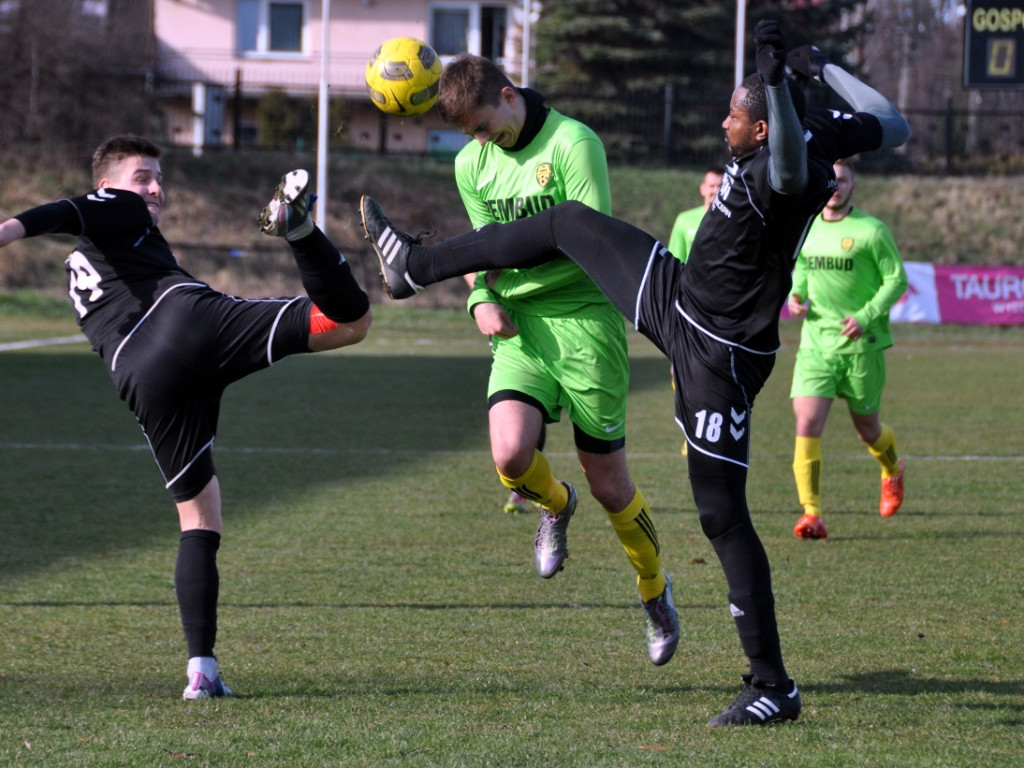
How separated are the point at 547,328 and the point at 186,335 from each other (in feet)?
5.29

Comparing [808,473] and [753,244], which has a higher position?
[753,244]

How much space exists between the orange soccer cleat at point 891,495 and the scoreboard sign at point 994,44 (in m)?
12.9

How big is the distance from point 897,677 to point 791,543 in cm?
297

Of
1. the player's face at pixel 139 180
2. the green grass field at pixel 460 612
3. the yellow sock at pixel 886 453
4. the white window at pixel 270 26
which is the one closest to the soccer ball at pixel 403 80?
the player's face at pixel 139 180

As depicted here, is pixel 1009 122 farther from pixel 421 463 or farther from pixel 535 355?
pixel 535 355

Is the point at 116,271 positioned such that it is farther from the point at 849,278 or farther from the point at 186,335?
the point at 849,278

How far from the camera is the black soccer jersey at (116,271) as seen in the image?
16.2 ft

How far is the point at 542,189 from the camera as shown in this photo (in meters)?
5.56

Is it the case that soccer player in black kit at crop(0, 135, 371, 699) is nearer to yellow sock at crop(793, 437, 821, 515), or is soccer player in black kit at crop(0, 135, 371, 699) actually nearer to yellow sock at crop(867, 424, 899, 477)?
yellow sock at crop(793, 437, 821, 515)

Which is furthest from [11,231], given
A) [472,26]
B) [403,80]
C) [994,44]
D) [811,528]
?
[472,26]

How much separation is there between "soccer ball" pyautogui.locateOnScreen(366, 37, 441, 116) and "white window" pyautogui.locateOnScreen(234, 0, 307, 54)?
38.3 m

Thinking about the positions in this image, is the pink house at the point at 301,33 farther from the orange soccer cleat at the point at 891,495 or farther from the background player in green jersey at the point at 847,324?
the orange soccer cleat at the point at 891,495

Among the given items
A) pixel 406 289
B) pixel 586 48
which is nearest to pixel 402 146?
pixel 586 48

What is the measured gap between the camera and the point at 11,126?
32.9 metres
